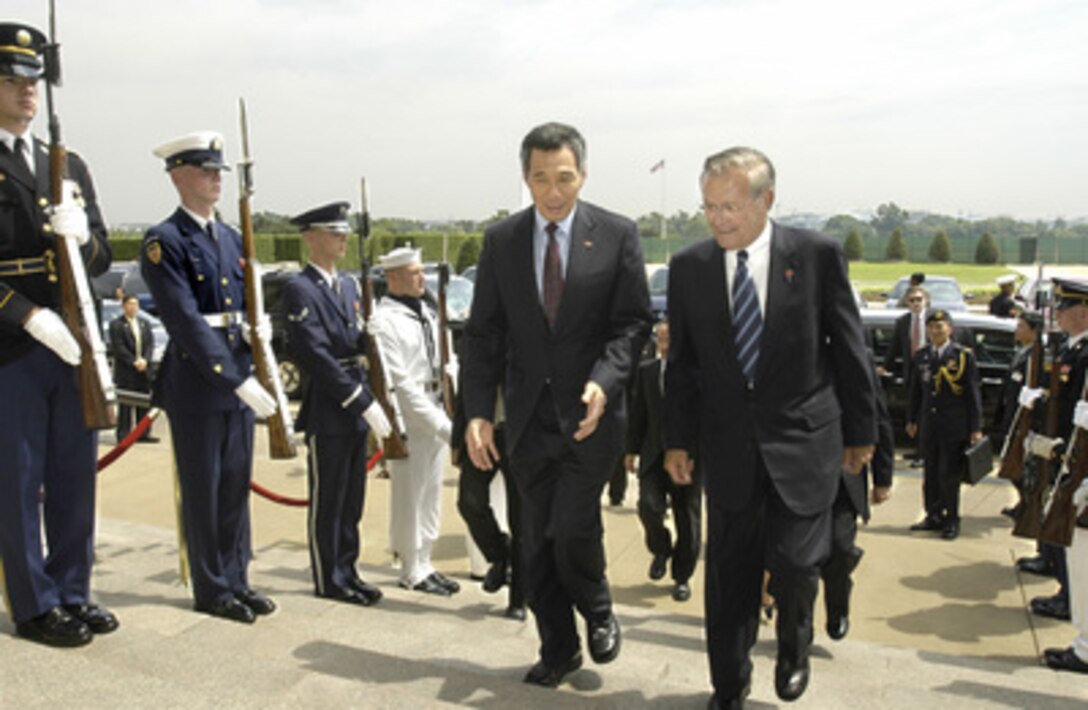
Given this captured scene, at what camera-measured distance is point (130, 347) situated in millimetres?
10766

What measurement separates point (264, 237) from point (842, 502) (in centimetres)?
3448

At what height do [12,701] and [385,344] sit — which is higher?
[385,344]

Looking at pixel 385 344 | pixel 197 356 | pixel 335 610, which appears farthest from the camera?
pixel 385 344

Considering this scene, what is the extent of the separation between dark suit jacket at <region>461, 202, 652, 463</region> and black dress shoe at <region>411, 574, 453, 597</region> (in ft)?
6.68

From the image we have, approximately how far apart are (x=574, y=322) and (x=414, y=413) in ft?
7.22

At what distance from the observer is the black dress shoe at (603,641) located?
141 inches

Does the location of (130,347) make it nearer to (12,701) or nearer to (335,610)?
(335,610)

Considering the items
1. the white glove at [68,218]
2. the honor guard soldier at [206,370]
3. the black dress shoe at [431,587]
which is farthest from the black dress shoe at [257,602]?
the white glove at [68,218]

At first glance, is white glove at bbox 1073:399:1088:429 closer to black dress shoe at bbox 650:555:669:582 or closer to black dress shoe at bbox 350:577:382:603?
black dress shoe at bbox 650:555:669:582

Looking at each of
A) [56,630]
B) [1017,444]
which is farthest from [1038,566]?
[56,630]

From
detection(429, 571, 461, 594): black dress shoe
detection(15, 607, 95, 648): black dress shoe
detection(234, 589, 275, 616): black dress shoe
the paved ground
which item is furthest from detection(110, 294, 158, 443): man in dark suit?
detection(15, 607, 95, 648): black dress shoe

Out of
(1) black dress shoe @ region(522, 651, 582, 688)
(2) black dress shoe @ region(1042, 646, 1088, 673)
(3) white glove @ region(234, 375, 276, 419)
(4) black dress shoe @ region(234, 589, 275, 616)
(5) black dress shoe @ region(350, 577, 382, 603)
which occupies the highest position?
(3) white glove @ region(234, 375, 276, 419)

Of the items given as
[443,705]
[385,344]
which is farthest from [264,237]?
[443,705]

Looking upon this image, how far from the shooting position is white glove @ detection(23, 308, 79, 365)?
3.64 m
